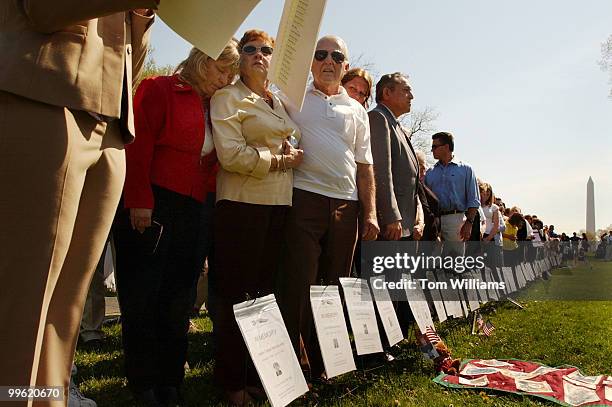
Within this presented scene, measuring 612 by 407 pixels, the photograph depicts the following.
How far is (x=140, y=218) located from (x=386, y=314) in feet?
5.53

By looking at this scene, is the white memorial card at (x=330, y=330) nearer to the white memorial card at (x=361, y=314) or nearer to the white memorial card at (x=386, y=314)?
the white memorial card at (x=361, y=314)

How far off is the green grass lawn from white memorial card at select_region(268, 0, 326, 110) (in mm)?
1731

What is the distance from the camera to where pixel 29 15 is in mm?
1303

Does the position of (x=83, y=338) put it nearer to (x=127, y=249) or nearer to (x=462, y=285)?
(x=127, y=249)

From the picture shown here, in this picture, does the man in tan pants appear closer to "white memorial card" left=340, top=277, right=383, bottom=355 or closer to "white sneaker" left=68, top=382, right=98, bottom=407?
"white sneaker" left=68, top=382, right=98, bottom=407

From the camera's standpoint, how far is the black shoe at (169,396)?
2.71 meters

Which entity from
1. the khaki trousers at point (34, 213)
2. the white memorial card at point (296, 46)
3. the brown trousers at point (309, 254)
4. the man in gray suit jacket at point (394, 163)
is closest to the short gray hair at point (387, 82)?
the man in gray suit jacket at point (394, 163)

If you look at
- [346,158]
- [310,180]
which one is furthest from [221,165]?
[346,158]

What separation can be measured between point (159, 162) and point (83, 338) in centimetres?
233

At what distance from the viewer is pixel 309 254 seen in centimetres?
306

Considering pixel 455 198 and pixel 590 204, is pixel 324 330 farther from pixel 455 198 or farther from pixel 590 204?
pixel 590 204

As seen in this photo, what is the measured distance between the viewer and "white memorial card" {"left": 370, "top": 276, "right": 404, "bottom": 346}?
340cm

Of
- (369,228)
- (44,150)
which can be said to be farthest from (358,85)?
(44,150)

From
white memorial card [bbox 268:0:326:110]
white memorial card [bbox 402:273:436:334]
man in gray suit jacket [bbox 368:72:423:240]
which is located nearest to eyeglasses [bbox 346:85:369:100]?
man in gray suit jacket [bbox 368:72:423:240]
